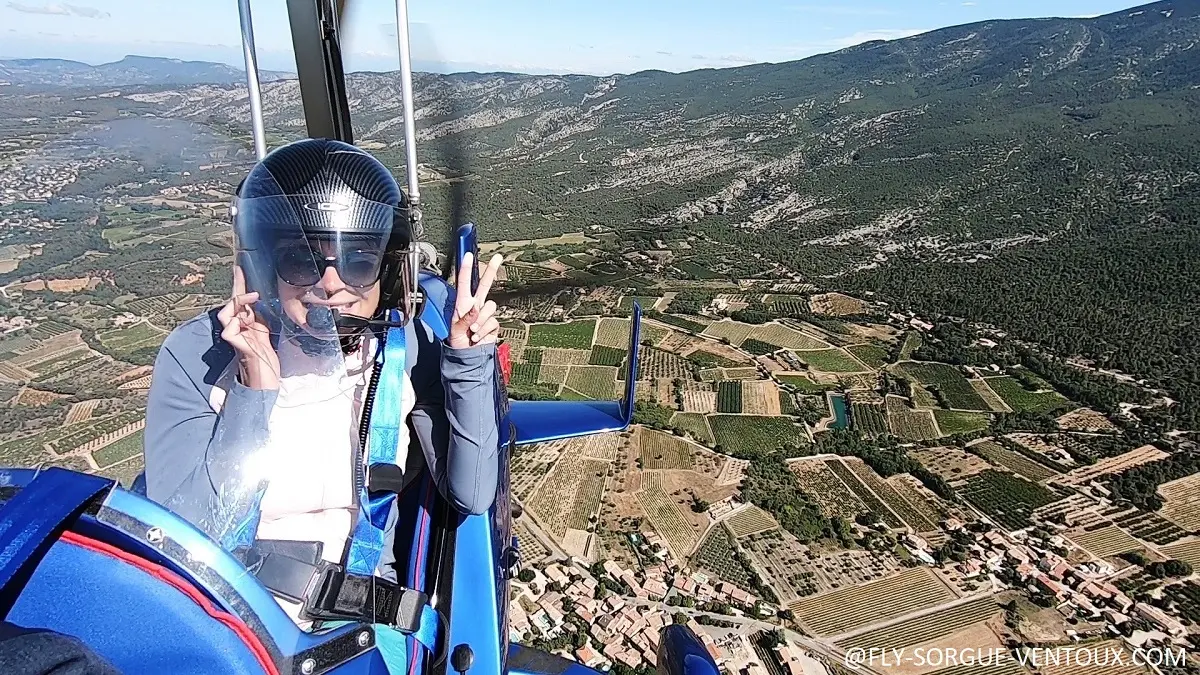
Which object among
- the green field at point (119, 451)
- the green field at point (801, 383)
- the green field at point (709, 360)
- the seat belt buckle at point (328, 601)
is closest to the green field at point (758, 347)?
the green field at point (709, 360)

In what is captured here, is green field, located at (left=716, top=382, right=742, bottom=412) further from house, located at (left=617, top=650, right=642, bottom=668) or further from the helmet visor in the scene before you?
the helmet visor

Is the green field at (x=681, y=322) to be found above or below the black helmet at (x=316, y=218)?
below

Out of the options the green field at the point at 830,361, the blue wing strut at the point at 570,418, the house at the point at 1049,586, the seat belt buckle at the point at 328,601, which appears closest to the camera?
the seat belt buckle at the point at 328,601

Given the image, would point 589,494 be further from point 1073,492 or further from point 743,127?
point 743,127

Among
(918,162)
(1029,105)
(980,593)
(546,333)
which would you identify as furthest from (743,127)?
(980,593)

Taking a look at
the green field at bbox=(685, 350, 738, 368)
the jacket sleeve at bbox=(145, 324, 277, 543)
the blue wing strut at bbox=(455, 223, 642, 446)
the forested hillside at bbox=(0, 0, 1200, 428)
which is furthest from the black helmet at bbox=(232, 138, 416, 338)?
the green field at bbox=(685, 350, 738, 368)

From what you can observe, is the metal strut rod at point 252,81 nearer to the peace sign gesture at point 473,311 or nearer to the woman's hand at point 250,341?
the woman's hand at point 250,341

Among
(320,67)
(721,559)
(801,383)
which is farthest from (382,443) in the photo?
(801,383)

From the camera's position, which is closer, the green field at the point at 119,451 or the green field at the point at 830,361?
the green field at the point at 119,451
